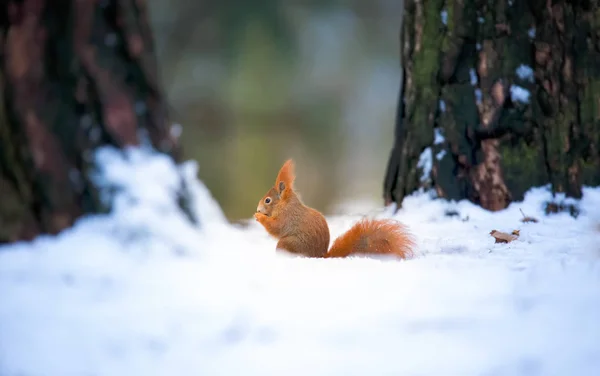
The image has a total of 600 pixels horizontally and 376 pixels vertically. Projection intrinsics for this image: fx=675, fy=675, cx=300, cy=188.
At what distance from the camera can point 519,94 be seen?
230cm

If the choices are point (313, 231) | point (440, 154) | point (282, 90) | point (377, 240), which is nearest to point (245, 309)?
point (377, 240)

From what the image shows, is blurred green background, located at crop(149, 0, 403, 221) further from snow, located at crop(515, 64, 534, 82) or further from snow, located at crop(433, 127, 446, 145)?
snow, located at crop(515, 64, 534, 82)

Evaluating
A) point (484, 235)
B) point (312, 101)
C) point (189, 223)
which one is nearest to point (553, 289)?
point (189, 223)

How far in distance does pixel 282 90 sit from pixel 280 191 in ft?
10.1

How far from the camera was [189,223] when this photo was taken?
53.5 inches

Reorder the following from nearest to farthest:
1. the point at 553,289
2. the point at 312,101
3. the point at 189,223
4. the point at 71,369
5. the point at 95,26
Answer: the point at 71,369, the point at 553,289, the point at 95,26, the point at 189,223, the point at 312,101

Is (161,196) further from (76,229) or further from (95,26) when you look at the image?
(95,26)

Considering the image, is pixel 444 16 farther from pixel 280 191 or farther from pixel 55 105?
pixel 55 105

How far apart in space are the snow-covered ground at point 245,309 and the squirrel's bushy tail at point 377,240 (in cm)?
53

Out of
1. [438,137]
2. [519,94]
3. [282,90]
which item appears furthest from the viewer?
[282,90]

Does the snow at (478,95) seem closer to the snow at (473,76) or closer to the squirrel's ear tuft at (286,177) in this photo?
the snow at (473,76)

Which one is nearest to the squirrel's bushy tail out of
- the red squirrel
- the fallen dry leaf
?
the red squirrel

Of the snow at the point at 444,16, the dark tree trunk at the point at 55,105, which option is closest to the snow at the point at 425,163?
the snow at the point at 444,16

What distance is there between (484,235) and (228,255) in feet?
3.04
